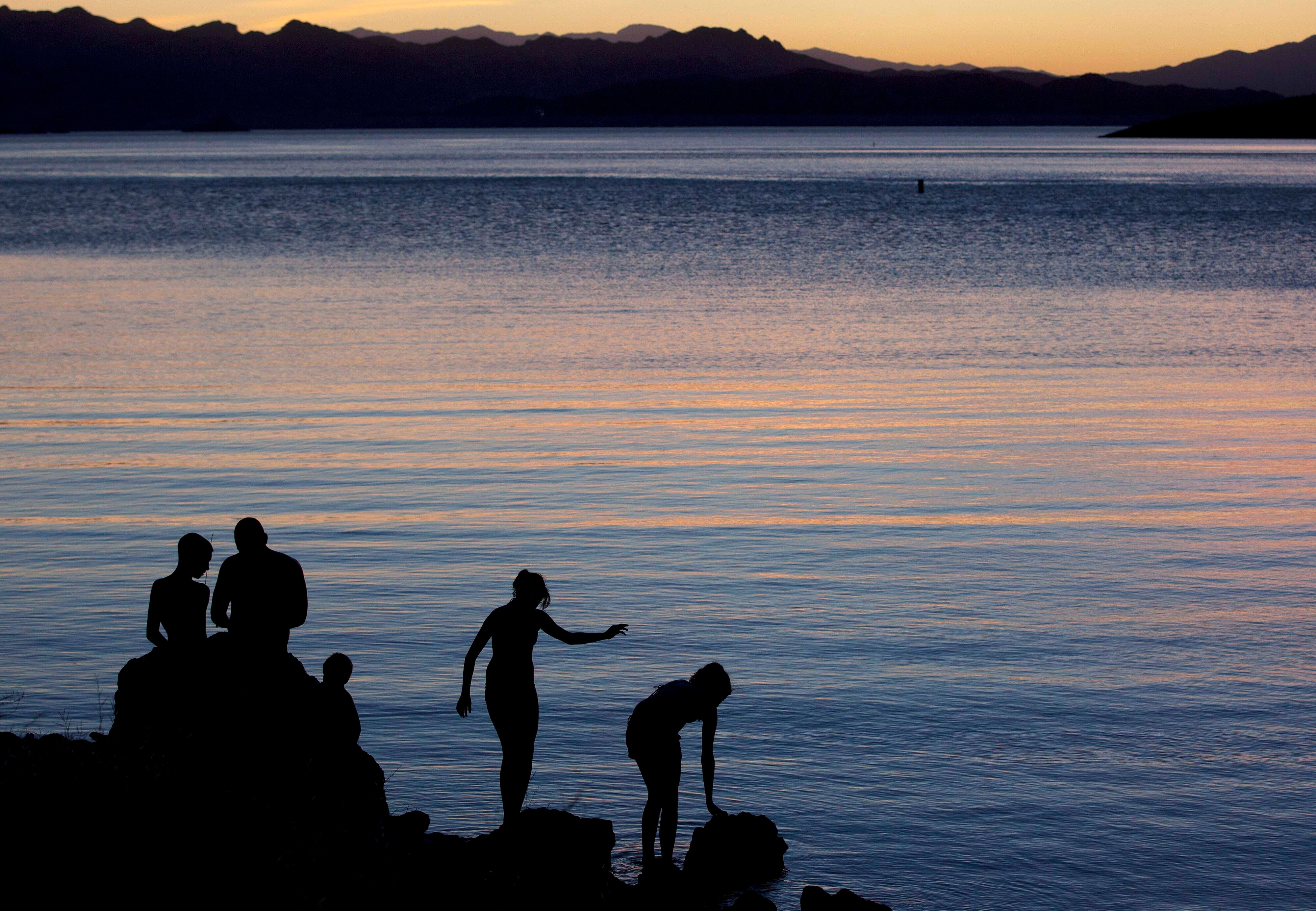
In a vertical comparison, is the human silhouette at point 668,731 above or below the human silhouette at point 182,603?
below

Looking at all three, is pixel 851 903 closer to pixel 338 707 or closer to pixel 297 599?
pixel 338 707

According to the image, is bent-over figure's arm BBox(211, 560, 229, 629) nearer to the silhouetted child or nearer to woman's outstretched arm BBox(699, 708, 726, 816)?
the silhouetted child

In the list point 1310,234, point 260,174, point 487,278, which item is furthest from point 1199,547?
point 260,174

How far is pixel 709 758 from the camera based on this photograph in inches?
357

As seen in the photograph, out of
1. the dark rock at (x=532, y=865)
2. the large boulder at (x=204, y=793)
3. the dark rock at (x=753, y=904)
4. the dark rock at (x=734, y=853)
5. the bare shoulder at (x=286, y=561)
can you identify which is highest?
the bare shoulder at (x=286, y=561)

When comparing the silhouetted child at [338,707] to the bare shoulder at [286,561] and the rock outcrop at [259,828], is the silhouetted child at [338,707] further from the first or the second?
the bare shoulder at [286,561]

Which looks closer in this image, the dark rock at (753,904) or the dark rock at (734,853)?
the dark rock at (753,904)

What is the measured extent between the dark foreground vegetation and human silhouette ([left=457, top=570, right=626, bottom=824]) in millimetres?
364

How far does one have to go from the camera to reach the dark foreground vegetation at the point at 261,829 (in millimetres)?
7891

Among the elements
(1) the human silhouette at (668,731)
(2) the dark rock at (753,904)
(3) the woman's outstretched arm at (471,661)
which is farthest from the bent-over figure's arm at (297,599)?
(2) the dark rock at (753,904)

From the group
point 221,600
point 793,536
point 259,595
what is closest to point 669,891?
point 259,595

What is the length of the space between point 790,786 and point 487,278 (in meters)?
41.7

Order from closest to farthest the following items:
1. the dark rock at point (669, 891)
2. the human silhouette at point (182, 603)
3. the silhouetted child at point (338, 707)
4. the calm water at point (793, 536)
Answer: the dark rock at point (669, 891) → the silhouetted child at point (338, 707) → the human silhouette at point (182, 603) → the calm water at point (793, 536)

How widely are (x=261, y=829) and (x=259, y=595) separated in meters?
1.66
